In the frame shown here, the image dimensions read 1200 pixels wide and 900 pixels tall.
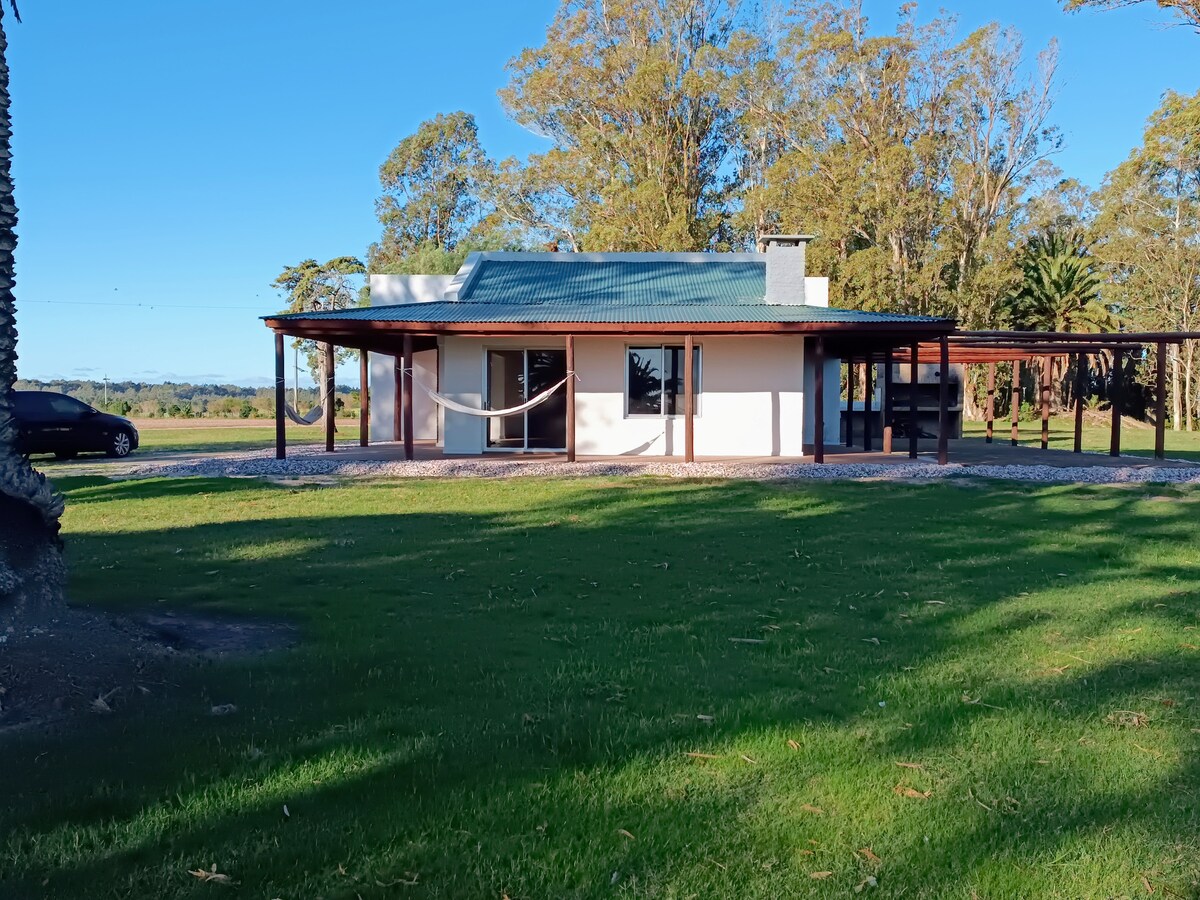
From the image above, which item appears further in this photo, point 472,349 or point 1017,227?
point 1017,227

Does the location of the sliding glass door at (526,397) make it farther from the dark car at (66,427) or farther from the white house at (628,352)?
the dark car at (66,427)

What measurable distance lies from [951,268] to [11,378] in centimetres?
3085

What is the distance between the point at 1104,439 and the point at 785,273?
1218 cm

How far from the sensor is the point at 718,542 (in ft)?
25.5

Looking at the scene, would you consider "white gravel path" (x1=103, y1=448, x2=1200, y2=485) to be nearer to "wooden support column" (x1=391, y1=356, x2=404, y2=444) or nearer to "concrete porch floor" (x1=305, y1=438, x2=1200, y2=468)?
"concrete porch floor" (x1=305, y1=438, x2=1200, y2=468)

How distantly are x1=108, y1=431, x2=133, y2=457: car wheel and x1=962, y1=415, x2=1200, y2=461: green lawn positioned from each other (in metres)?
18.4

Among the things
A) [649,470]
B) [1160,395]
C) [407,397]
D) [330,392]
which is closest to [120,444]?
[330,392]

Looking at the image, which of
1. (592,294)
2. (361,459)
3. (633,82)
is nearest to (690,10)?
(633,82)

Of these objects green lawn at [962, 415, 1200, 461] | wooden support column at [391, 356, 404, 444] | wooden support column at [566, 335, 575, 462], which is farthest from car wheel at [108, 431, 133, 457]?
green lawn at [962, 415, 1200, 461]

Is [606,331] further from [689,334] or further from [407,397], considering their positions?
[407,397]

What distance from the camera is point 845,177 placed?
29188 millimetres

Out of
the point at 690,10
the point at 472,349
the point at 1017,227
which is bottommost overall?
the point at 472,349

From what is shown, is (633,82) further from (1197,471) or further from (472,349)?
(1197,471)

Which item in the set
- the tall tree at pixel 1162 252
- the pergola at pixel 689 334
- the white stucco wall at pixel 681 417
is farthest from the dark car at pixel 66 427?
the tall tree at pixel 1162 252
